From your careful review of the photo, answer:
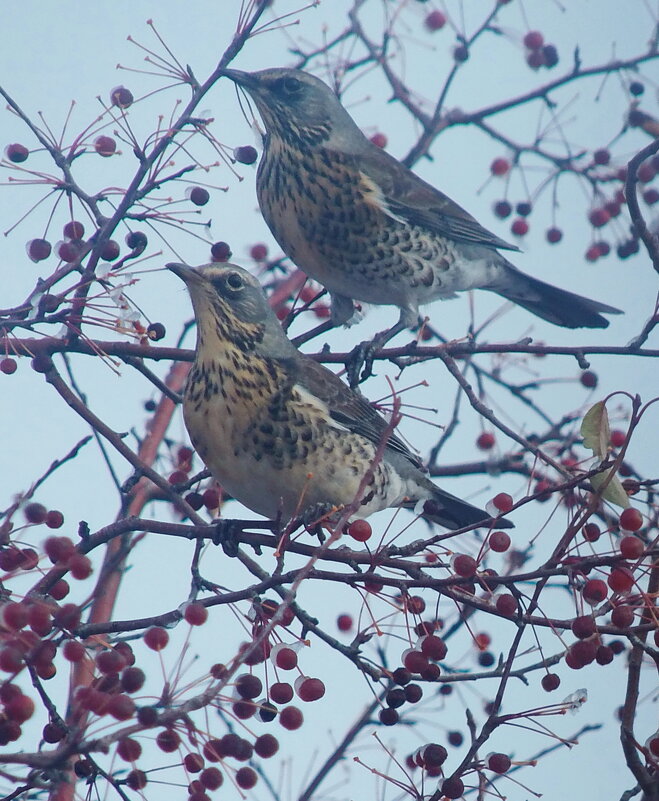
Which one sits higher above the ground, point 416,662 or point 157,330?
point 157,330

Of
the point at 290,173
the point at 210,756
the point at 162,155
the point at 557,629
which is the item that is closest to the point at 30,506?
the point at 210,756

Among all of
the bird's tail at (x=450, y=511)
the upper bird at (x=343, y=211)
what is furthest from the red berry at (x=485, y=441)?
the bird's tail at (x=450, y=511)

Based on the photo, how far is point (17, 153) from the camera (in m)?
2.80

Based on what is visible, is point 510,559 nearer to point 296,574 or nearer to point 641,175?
point 296,574

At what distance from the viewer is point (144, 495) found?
357 centimetres

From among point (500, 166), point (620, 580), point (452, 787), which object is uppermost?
point (500, 166)

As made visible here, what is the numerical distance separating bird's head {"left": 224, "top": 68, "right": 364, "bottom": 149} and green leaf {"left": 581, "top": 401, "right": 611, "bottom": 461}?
7.72ft

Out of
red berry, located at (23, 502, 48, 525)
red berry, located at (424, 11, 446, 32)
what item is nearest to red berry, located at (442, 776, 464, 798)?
red berry, located at (23, 502, 48, 525)

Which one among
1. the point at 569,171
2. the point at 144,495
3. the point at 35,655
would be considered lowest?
the point at 35,655

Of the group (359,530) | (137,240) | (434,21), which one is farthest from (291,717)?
(434,21)

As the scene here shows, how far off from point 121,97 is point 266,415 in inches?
37.6

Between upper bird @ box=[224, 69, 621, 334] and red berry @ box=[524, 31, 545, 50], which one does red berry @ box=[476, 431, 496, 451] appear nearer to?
upper bird @ box=[224, 69, 621, 334]

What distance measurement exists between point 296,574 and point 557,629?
18.2 inches

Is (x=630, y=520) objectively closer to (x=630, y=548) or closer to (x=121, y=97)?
(x=630, y=548)
